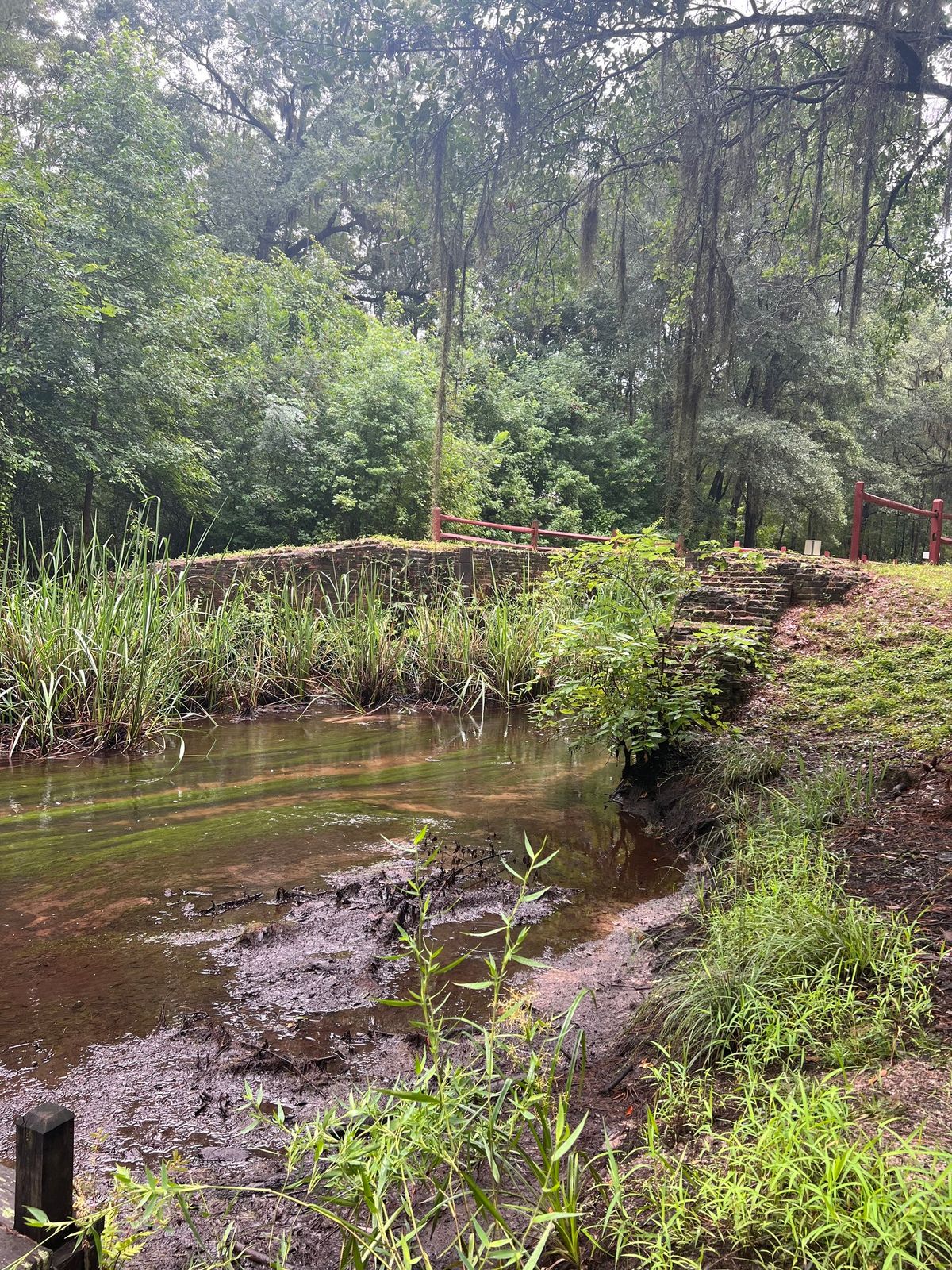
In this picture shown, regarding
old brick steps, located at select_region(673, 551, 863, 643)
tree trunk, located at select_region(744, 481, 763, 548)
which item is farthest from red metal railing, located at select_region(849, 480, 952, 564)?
tree trunk, located at select_region(744, 481, 763, 548)

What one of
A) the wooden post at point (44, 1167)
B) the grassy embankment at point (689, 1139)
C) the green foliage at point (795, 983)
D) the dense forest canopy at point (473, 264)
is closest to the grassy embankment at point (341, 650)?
the dense forest canopy at point (473, 264)

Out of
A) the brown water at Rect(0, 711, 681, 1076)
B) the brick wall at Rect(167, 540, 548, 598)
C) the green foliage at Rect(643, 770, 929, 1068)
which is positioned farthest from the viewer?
the brick wall at Rect(167, 540, 548, 598)

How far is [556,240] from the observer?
5281 millimetres

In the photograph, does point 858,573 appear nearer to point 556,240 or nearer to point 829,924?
point 556,240

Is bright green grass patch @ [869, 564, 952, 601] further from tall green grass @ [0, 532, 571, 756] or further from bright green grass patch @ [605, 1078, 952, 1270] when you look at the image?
bright green grass patch @ [605, 1078, 952, 1270]

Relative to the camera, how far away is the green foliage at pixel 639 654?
439cm

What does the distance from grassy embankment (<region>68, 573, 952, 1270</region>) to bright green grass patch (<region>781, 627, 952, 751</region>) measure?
1.70 metres

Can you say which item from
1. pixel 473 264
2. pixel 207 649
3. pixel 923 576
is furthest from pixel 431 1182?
pixel 923 576

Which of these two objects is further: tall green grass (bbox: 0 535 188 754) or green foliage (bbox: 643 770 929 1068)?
tall green grass (bbox: 0 535 188 754)

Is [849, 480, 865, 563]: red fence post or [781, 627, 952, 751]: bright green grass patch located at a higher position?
[849, 480, 865, 563]: red fence post

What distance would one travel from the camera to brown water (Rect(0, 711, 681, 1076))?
2.56 meters

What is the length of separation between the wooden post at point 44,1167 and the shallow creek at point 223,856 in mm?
637

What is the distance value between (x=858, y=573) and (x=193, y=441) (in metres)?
11.0

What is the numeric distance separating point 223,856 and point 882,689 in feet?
11.8
